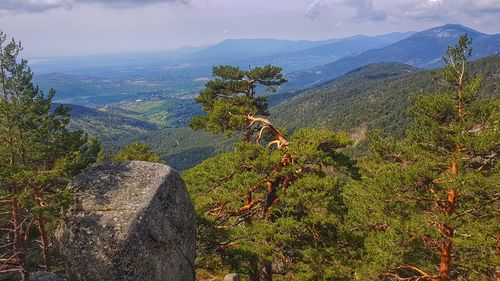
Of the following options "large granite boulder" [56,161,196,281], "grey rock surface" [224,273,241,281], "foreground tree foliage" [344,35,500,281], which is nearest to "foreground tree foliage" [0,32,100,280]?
"large granite boulder" [56,161,196,281]

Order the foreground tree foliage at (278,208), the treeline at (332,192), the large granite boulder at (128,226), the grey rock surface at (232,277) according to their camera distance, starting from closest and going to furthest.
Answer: the large granite boulder at (128,226) → the treeline at (332,192) → the foreground tree foliage at (278,208) → the grey rock surface at (232,277)

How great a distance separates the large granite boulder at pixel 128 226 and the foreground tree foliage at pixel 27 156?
1.26 meters

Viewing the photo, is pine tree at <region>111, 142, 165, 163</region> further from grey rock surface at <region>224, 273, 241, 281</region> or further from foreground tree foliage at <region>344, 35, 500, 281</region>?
foreground tree foliage at <region>344, 35, 500, 281</region>

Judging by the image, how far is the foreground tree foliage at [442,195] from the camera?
16.1 m

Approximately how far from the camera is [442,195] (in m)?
16.9

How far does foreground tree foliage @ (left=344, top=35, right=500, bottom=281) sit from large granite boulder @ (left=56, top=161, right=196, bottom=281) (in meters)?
8.82

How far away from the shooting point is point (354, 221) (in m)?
19.3

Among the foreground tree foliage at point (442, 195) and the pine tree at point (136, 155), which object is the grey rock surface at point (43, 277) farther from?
the pine tree at point (136, 155)

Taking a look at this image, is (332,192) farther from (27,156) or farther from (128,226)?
(27,156)

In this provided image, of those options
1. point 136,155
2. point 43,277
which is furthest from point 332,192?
point 136,155

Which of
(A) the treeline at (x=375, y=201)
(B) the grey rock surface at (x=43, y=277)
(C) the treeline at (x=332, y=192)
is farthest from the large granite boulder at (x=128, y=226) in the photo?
(A) the treeline at (x=375, y=201)

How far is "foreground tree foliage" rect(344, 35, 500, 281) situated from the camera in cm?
1612

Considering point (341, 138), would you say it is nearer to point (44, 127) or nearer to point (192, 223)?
point (192, 223)

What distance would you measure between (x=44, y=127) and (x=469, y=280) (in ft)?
71.7
